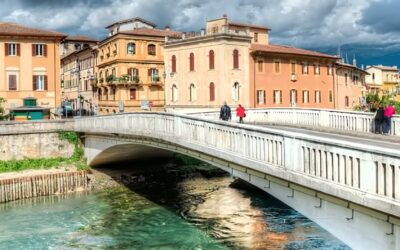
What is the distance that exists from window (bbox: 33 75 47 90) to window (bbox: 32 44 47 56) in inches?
88.1

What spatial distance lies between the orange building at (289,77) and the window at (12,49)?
23484 millimetres

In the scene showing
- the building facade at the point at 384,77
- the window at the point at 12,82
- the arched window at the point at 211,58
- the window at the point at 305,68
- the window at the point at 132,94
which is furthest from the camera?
the building facade at the point at 384,77

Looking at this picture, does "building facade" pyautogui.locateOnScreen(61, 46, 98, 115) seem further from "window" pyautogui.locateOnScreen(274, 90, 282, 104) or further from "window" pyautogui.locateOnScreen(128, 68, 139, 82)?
"window" pyautogui.locateOnScreen(274, 90, 282, 104)

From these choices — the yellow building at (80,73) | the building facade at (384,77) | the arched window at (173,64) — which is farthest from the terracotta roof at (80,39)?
the building facade at (384,77)

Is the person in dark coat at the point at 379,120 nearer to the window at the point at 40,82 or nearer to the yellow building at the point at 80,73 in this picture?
the window at the point at 40,82

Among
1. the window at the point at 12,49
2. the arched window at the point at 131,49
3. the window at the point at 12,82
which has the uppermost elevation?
the arched window at the point at 131,49

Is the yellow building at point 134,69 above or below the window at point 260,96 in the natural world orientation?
above

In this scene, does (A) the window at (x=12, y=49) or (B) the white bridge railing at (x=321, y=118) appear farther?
(A) the window at (x=12, y=49)

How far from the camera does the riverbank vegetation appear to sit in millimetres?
36156

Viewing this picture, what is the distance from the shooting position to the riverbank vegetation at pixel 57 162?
36.2 meters

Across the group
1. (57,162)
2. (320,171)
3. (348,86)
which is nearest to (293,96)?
(348,86)

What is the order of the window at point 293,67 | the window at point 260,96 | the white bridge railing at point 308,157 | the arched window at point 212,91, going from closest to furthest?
1. the white bridge railing at point 308,157
2. the arched window at point 212,91
3. the window at point 260,96
4. the window at point 293,67

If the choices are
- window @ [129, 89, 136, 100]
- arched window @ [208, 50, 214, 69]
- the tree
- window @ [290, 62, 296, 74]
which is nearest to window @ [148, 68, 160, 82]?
window @ [129, 89, 136, 100]

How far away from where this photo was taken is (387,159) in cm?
962
